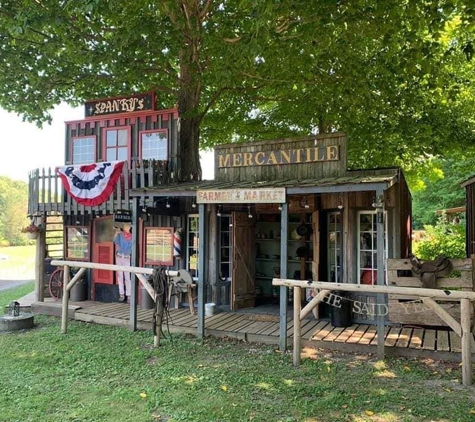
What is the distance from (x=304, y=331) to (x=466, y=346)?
2.74 m

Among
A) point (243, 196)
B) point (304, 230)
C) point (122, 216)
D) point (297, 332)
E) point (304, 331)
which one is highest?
point (243, 196)

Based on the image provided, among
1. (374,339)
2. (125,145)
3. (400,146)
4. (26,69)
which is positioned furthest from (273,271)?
(26,69)

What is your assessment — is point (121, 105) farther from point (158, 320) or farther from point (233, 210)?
point (158, 320)

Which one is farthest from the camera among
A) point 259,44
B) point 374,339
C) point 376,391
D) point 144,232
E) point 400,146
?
point 400,146

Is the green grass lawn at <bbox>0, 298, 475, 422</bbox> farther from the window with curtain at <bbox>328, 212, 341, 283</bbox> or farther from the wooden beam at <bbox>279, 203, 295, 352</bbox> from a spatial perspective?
the window with curtain at <bbox>328, 212, 341, 283</bbox>

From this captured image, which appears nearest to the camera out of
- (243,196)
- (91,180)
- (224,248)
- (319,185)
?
(319,185)

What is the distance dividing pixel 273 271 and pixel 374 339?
4.28m

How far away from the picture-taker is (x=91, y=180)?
9797 mm

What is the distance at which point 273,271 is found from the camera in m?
11.1

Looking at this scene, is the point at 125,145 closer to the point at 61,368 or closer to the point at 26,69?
the point at 26,69

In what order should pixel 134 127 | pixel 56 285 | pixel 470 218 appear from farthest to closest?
pixel 470 218
pixel 56 285
pixel 134 127

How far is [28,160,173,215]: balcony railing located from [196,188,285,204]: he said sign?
2.04 metres

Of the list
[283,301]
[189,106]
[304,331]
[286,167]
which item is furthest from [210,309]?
[189,106]

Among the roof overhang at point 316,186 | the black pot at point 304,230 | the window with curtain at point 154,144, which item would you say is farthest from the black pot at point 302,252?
the window with curtain at point 154,144
